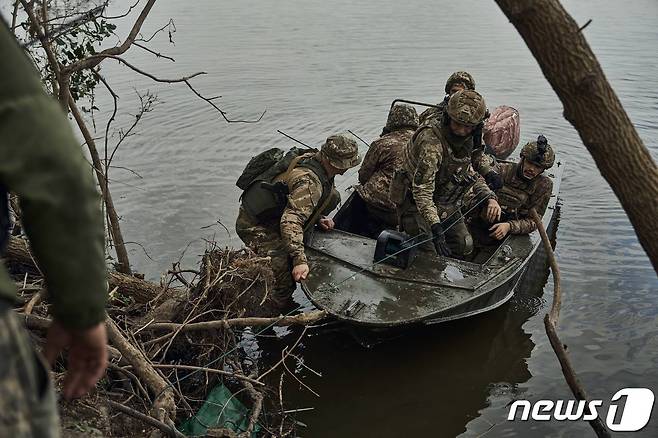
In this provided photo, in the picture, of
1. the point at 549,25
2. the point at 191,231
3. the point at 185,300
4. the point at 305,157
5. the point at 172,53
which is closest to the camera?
the point at 549,25

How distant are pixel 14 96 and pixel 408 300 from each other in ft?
17.1

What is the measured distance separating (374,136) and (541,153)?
6936 mm

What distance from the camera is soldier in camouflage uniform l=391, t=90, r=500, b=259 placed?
6891 mm

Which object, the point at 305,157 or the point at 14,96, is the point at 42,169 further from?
the point at 305,157

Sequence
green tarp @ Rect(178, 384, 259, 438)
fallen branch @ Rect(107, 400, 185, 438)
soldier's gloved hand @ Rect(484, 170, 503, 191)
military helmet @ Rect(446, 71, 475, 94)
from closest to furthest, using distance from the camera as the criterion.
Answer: fallen branch @ Rect(107, 400, 185, 438) → green tarp @ Rect(178, 384, 259, 438) → soldier's gloved hand @ Rect(484, 170, 503, 191) → military helmet @ Rect(446, 71, 475, 94)

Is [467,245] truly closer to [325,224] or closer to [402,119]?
[325,224]

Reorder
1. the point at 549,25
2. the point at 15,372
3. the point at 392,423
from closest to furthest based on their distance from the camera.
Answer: the point at 15,372 < the point at 549,25 < the point at 392,423

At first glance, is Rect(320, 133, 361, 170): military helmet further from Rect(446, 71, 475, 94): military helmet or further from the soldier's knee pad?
Rect(446, 71, 475, 94): military helmet

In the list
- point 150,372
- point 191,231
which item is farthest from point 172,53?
point 150,372

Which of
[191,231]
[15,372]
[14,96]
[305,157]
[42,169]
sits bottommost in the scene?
[191,231]

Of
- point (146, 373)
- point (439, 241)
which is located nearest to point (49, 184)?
point (146, 373)

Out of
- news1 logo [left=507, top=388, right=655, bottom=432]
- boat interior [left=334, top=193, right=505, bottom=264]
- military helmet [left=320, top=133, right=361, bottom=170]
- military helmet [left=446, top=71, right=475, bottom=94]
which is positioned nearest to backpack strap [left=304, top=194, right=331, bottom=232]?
military helmet [left=320, top=133, right=361, bottom=170]

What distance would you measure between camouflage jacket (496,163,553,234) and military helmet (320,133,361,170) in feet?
7.51

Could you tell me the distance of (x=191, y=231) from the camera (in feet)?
34.6
